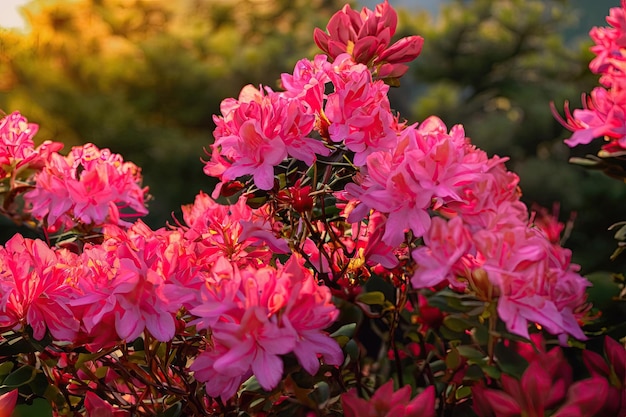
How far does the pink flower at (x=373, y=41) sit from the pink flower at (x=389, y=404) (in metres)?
0.35

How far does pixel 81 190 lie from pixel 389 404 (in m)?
0.44

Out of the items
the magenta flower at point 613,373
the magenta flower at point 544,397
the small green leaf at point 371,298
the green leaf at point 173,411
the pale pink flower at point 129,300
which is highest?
the pale pink flower at point 129,300

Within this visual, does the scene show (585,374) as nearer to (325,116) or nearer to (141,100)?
(325,116)

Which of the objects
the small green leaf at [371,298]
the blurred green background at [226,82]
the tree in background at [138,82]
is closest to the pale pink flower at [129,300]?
the small green leaf at [371,298]

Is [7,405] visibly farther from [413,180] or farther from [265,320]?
[413,180]

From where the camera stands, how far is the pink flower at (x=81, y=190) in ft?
2.48

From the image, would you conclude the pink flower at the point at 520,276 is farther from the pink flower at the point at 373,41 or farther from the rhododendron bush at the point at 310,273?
the pink flower at the point at 373,41

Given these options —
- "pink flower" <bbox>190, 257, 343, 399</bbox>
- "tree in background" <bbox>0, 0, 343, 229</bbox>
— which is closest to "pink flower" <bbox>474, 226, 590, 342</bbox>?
"pink flower" <bbox>190, 257, 343, 399</bbox>

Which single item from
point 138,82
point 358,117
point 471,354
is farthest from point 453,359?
point 138,82

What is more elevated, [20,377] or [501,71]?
[501,71]

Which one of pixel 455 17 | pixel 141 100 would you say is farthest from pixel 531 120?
pixel 141 100

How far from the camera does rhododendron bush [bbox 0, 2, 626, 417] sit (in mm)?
488

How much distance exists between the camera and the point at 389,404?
19.3 inches

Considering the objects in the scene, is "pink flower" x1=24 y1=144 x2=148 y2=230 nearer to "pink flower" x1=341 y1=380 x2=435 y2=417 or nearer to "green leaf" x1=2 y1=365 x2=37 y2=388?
"green leaf" x1=2 y1=365 x2=37 y2=388
